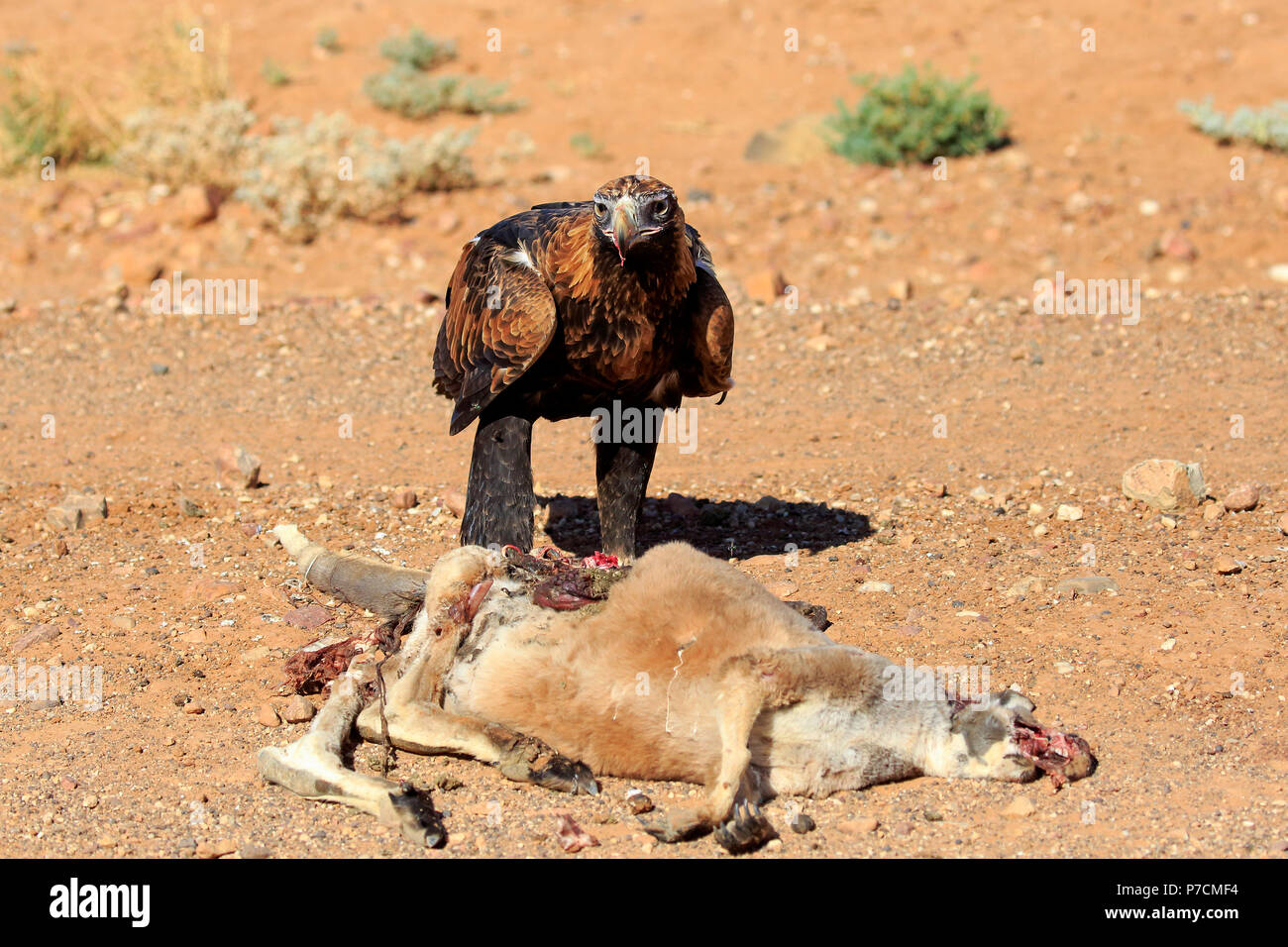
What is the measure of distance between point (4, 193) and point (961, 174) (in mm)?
10373

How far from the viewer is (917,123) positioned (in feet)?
46.9

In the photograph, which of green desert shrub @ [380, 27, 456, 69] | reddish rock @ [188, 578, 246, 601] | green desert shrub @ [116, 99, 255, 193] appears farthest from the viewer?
green desert shrub @ [380, 27, 456, 69]

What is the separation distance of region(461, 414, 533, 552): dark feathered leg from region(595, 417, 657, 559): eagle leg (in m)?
0.55

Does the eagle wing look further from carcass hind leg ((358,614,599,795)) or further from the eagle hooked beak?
carcass hind leg ((358,614,599,795))

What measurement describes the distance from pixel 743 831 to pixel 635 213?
2.37 metres

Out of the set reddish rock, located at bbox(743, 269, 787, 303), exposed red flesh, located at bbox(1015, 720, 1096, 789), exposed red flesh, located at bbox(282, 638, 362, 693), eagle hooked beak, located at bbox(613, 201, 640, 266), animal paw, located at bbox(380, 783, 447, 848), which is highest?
reddish rock, located at bbox(743, 269, 787, 303)

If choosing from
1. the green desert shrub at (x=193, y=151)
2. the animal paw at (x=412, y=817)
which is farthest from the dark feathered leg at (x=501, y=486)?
the green desert shrub at (x=193, y=151)

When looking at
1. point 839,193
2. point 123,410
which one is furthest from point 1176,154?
point 123,410

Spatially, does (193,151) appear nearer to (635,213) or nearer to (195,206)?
(195,206)

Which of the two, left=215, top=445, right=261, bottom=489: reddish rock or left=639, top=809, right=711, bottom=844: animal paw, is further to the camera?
left=215, top=445, right=261, bottom=489: reddish rock

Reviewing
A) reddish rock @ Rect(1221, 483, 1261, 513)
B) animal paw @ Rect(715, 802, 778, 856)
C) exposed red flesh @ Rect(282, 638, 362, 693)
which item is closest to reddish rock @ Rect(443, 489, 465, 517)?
exposed red flesh @ Rect(282, 638, 362, 693)

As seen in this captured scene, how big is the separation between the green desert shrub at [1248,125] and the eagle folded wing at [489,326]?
425 inches

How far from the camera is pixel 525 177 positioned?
14.6m

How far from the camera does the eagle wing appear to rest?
6.03 metres
